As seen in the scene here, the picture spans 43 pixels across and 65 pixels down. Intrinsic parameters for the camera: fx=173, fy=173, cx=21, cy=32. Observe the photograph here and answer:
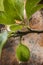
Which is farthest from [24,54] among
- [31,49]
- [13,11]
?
[31,49]

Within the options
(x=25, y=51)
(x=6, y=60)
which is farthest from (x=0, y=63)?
(x=25, y=51)

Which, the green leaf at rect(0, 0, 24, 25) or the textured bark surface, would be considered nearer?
the green leaf at rect(0, 0, 24, 25)

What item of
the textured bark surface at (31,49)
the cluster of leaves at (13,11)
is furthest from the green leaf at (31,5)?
the textured bark surface at (31,49)

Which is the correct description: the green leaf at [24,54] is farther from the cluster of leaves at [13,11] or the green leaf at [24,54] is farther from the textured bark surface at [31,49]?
the textured bark surface at [31,49]

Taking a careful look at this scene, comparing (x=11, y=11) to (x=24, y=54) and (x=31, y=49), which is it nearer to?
(x=24, y=54)

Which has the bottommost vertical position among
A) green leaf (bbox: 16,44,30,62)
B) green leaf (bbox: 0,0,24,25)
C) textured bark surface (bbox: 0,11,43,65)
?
textured bark surface (bbox: 0,11,43,65)

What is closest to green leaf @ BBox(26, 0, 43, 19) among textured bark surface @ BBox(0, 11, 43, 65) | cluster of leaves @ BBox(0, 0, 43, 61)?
cluster of leaves @ BBox(0, 0, 43, 61)

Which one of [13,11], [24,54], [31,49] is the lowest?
[31,49]

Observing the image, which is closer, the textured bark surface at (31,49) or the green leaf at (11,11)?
the green leaf at (11,11)

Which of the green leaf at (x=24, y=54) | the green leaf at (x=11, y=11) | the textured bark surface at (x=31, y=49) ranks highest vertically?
the green leaf at (x=11, y=11)

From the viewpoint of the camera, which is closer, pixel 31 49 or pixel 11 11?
pixel 11 11

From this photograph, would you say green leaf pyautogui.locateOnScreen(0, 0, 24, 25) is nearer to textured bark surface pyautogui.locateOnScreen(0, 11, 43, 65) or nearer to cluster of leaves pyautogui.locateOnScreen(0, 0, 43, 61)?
cluster of leaves pyautogui.locateOnScreen(0, 0, 43, 61)
